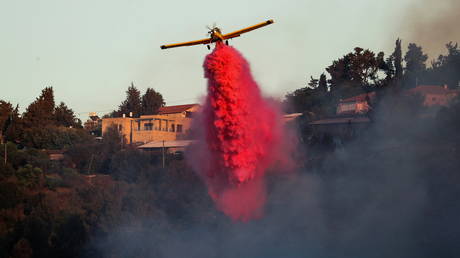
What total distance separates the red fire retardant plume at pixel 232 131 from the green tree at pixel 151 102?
Answer: 284 ft

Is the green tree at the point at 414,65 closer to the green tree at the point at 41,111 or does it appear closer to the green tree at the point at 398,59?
the green tree at the point at 398,59

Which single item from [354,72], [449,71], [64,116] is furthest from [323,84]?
[64,116]

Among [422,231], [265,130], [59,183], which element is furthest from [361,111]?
[265,130]

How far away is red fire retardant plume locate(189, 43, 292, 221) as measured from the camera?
115ft

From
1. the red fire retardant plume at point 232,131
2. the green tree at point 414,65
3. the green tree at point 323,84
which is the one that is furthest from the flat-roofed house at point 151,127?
the red fire retardant plume at point 232,131

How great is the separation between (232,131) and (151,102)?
91.6 m

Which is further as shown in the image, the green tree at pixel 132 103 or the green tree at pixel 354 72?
the green tree at pixel 132 103

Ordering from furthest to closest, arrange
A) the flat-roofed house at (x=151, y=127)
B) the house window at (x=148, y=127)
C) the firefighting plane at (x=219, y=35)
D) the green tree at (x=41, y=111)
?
the green tree at (x=41, y=111), the house window at (x=148, y=127), the flat-roofed house at (x=151, y=127), the firefighting plane at (x=219, y=35)

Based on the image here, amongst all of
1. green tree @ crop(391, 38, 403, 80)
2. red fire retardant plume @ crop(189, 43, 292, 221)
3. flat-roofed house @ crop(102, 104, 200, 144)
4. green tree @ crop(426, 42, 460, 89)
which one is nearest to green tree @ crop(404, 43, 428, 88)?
green tree @ crop(426, 42, 460, 89)

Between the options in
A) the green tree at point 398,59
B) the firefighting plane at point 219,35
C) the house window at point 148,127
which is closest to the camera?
the firefighting plane at point 219,35

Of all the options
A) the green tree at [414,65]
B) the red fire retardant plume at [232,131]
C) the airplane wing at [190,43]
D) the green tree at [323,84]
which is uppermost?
the green tree at [414,65]

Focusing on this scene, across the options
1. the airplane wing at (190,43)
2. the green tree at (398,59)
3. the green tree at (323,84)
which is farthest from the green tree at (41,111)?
the airplane wing at (190,43)

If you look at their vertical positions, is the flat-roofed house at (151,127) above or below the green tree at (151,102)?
below

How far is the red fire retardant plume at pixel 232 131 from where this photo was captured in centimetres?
3503
